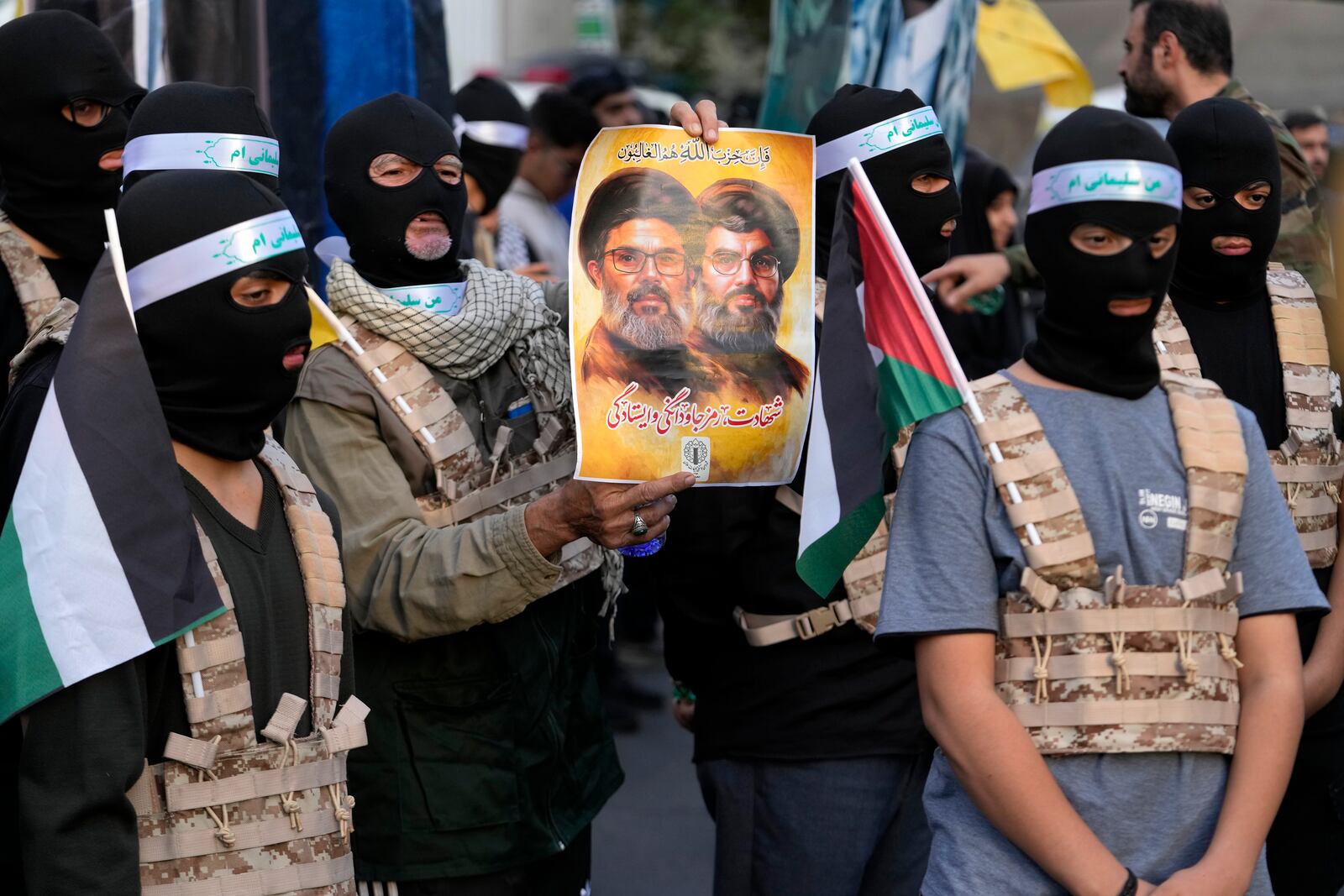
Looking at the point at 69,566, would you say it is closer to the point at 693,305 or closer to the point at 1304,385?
the point at 693,305

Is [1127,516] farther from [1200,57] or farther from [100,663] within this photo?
[1200,57]

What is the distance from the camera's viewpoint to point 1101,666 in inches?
102

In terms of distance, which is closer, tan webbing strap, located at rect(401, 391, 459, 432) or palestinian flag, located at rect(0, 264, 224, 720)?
palestinian flag, located at rect(0, 264, 224, 720)

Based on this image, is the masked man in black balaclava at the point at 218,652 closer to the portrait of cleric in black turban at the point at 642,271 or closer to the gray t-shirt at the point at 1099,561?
the portrait of cleric in black turban at the point at 642,271

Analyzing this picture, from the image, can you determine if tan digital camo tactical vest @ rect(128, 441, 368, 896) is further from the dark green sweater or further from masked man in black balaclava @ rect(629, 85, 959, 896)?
masked man in black balaclava @ rect(629, 85, 959, 896)

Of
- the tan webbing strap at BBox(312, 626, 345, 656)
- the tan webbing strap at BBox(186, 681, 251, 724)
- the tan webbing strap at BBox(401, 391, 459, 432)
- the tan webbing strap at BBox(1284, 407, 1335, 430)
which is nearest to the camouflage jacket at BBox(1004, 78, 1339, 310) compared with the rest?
the tan webbing strap at BBox(1284, 407, 1335, 430)

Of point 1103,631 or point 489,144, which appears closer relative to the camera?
point 1103,631

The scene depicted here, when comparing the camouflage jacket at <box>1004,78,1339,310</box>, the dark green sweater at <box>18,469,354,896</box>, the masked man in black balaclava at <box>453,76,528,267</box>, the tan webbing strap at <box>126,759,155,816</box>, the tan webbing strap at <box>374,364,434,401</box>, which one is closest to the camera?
the dark green sweater at <box>18,469,354,896</box>

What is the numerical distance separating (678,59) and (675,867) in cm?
2173

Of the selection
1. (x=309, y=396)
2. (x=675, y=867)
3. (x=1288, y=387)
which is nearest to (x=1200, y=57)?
(x=1288, y=387)

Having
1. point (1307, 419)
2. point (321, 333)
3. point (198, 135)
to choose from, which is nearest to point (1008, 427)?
point (1307, 419)

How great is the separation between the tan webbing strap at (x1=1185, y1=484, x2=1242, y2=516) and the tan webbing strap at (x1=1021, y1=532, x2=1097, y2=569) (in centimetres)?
21

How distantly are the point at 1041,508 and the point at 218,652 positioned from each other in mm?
1357

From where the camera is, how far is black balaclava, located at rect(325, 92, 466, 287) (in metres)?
3.79
